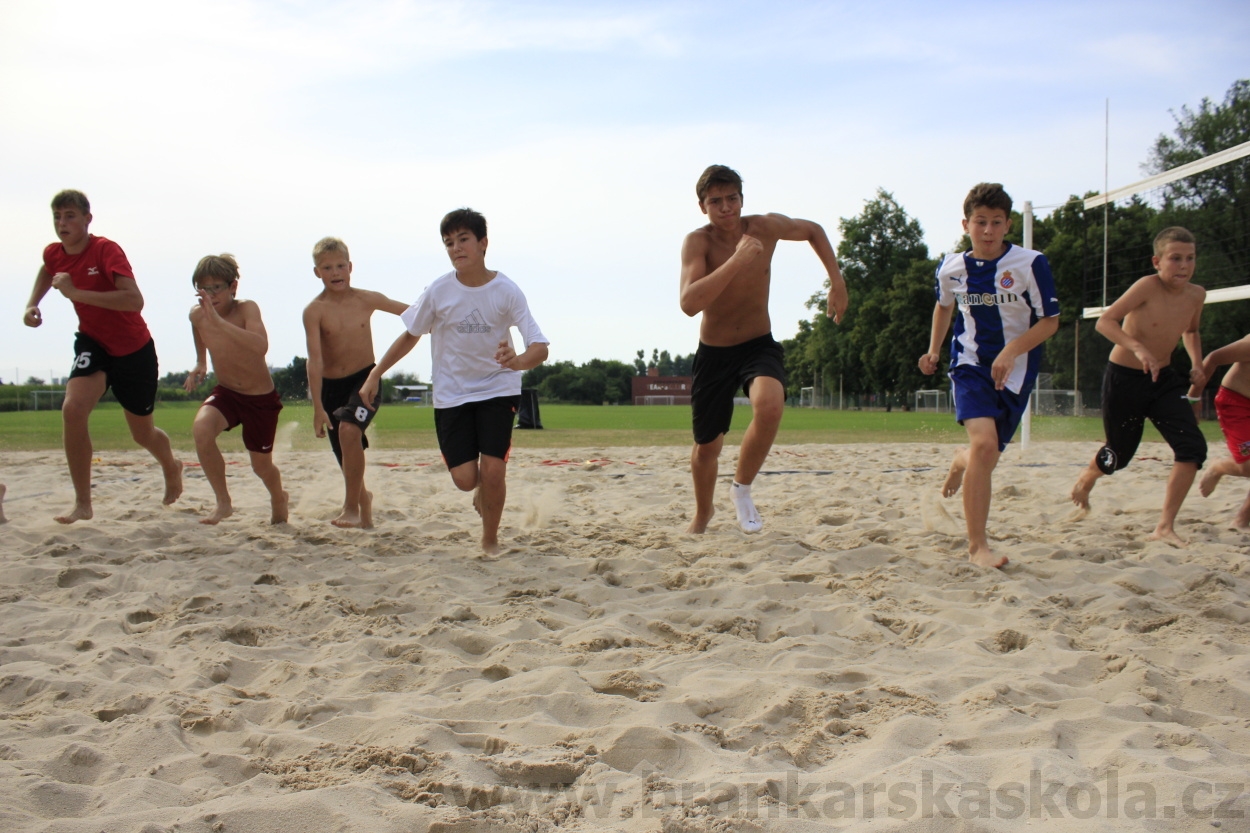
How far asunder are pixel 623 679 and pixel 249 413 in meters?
3.74

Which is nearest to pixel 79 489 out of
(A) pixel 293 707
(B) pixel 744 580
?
(A) pixel 293 707

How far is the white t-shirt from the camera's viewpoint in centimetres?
478

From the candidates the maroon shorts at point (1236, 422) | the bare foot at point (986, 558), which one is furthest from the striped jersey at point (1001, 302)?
the maroon shorts at point (1236, 422)

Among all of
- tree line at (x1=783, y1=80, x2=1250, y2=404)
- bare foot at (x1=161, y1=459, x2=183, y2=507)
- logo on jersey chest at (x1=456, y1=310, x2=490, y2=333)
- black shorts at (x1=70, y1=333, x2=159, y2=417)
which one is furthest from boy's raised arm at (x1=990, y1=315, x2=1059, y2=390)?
tree line at (x1=783, y1=80, x2=1250, y2=404)

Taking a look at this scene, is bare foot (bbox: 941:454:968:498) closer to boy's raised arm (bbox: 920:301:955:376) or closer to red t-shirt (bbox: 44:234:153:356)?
boy's raised arm (bbox: 920:301:955:376)

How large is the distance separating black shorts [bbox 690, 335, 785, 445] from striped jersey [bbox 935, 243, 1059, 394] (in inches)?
38.7

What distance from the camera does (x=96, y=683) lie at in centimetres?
262

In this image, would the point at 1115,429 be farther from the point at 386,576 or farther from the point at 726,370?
the point at 386,576

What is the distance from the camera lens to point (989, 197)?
4.36m

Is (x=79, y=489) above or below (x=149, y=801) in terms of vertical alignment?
above

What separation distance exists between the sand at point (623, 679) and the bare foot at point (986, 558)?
0.06 meters

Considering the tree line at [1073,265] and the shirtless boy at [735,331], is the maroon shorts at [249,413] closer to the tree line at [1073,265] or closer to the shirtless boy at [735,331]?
the shirtless boy at [735,331]

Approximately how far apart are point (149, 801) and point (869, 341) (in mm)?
56013

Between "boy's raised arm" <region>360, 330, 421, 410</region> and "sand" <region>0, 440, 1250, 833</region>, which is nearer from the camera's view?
"sand" <region>0, 440, 1250, 833</region>
